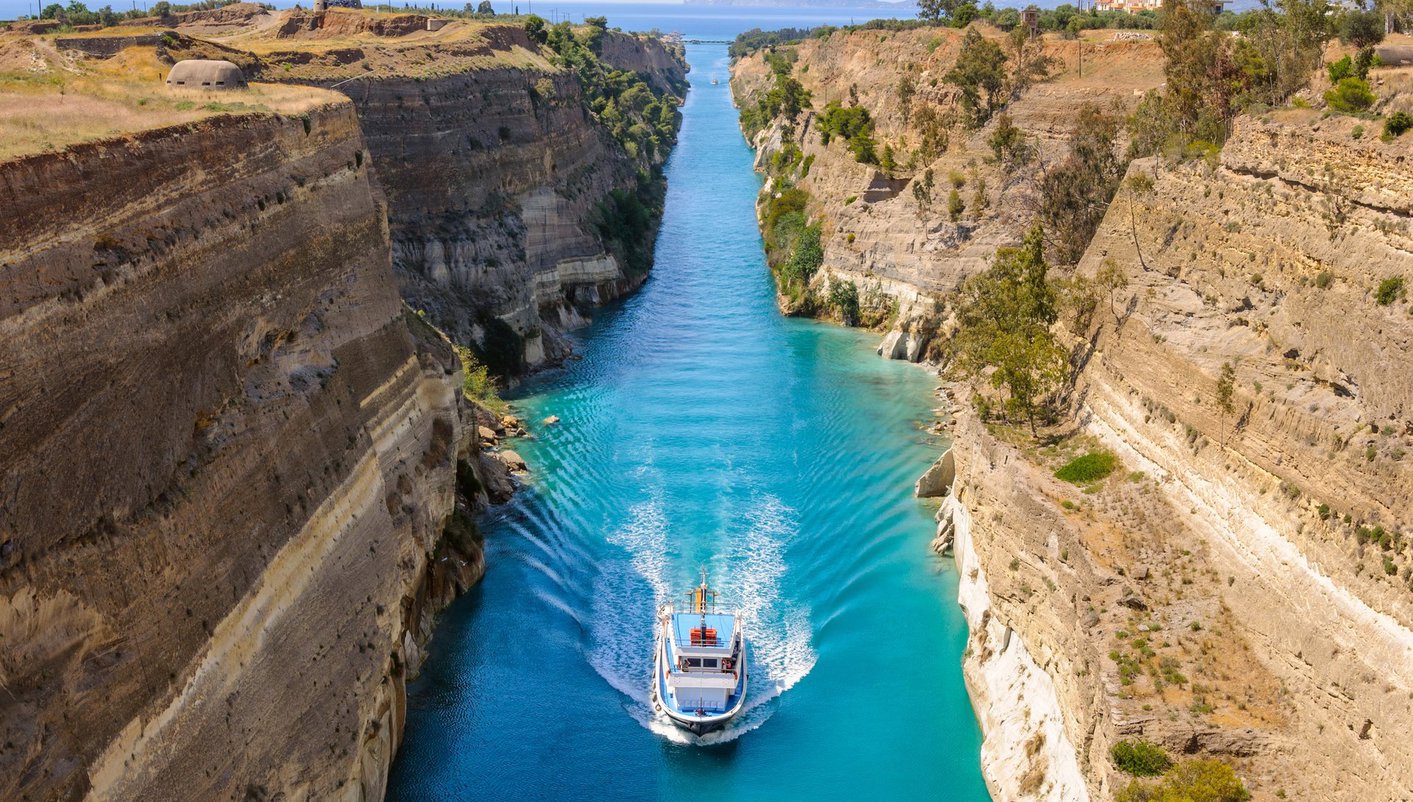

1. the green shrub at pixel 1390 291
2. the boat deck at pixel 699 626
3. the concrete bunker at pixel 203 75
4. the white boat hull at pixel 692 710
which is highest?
A: the concrete bunker at pixel 203 75

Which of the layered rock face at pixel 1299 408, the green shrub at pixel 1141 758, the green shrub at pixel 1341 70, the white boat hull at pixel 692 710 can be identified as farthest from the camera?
the green shrub at pixel 1341 70

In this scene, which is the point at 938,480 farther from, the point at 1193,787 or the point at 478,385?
the point at 1193,787

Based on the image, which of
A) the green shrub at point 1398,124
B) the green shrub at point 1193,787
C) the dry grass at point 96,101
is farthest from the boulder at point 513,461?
the green shrub at point 1398,124

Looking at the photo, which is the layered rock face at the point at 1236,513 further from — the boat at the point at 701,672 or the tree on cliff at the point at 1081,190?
the tree on cliff at the point at 1081,190

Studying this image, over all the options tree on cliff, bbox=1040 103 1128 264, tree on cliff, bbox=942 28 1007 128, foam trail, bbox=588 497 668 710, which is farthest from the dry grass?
tree on cliff, bbox=942 28 1007 128

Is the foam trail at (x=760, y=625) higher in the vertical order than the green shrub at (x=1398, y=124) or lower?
lower

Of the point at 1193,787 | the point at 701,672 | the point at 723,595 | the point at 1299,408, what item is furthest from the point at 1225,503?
the point at 723,595
